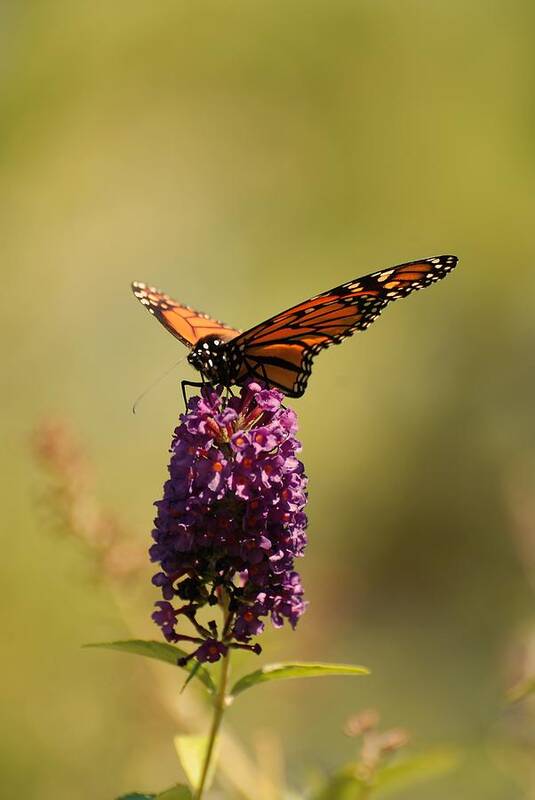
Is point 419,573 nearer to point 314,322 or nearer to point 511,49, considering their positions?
point 314,322

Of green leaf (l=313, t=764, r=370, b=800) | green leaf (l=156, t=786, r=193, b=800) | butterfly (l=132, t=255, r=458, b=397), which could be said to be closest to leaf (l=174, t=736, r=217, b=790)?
green leaf (l=156, t=786, r=193, b=800)

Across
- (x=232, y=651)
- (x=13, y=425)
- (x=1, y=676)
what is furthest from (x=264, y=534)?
(x=13, y=425)

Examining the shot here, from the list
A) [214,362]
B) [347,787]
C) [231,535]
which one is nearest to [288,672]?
[231,535]

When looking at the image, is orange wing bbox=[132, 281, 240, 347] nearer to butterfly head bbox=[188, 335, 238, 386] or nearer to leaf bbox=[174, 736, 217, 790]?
butterfly head bbox=[188, 335, 238, 386]

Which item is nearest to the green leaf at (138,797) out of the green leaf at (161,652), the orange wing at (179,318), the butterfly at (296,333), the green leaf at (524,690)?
the green leaf at (161,652)

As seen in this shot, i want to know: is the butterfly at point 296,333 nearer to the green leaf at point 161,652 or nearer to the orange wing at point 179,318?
the orange wing at point 179,318
